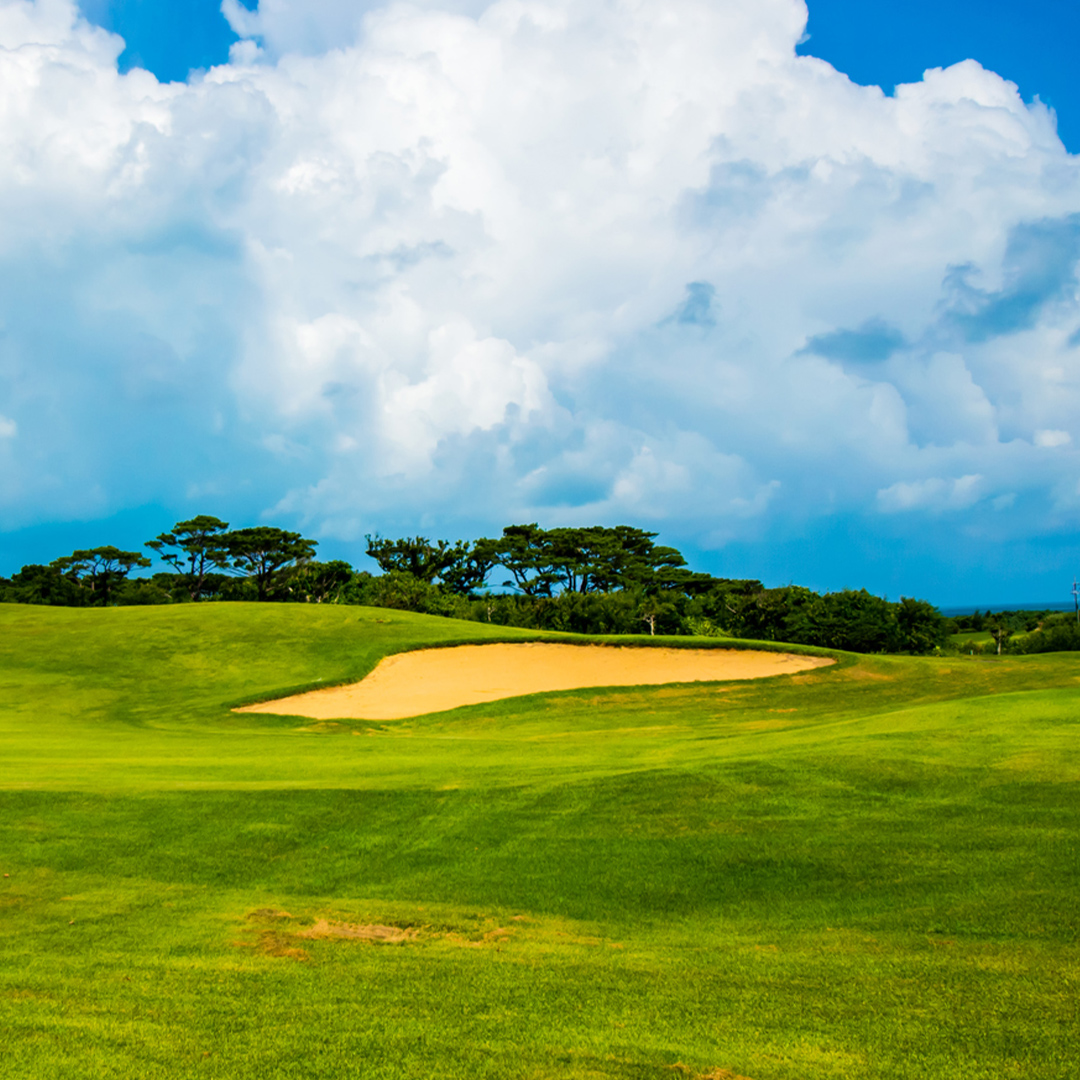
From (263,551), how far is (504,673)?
177 ft

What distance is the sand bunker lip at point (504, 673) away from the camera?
26750 millimetres

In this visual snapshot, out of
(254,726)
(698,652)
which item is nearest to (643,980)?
(254,726)

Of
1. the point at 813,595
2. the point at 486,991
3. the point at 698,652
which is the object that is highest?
the point at 813,595

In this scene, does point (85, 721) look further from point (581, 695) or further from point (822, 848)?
point (822, 848)

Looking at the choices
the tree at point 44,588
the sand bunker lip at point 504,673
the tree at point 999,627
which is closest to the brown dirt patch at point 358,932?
the sand bunker lip at point 504,673

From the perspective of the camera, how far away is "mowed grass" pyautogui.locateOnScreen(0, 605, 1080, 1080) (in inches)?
206

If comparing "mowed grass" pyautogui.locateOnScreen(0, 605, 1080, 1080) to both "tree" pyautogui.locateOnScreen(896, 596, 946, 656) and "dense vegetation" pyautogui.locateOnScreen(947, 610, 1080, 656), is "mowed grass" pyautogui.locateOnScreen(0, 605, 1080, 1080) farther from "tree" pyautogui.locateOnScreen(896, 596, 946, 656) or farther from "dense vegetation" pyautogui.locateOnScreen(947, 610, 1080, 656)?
"tree" pyautogui.locateOnScreen(896, 596, 946, 656)

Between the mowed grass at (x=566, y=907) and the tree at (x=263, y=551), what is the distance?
64.4 metres

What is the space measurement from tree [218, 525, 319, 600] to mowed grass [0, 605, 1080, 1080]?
2534 inches

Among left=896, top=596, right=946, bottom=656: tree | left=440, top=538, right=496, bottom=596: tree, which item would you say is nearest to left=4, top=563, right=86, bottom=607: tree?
left=440, top=538, right=496, bottom=596: tree

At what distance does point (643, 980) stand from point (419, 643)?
28087 mm

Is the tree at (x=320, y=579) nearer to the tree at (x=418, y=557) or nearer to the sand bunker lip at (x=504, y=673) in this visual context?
the tree at (x=418, y=557)

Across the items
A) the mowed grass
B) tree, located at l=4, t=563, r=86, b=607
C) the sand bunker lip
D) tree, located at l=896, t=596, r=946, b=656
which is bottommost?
the mowed grass

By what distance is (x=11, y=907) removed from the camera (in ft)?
26.6
